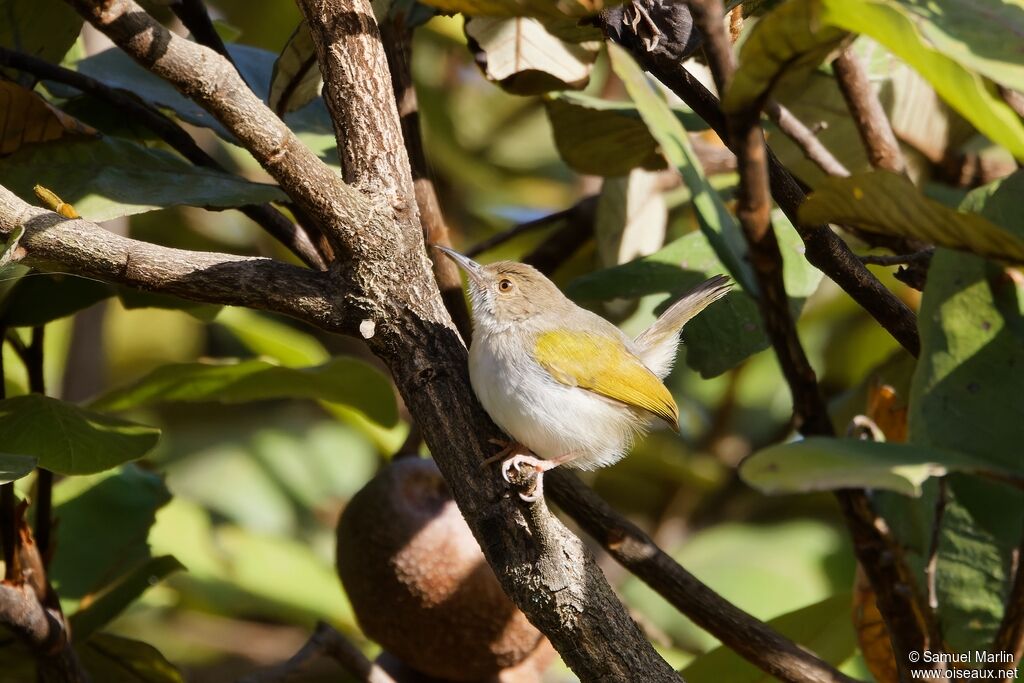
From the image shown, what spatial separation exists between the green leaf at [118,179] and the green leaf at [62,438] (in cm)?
26

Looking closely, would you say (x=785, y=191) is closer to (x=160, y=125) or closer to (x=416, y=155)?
(x=416, y=155)

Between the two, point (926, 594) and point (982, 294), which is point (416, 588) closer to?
point (926, 594)

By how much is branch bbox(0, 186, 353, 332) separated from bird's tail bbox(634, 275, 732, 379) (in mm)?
665

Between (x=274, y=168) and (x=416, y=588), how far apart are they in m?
0.72

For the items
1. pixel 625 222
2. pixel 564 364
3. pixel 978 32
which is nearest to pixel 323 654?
pixel 564 364

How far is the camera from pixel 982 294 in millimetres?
949

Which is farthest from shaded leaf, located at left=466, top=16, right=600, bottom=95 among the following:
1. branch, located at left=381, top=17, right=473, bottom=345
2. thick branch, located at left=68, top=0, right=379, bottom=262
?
thick branch, located at left=68, top=0, right=379, bottom=262

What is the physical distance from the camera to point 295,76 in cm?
150

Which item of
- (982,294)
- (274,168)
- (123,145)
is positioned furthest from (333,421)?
(982,294)

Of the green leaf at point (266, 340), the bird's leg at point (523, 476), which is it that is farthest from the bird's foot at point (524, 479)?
the green leaf at point (266, 340)

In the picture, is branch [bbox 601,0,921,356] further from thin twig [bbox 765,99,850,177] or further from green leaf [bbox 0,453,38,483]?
green leaf [bbox 0,453,38,483]

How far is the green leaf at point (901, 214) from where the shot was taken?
2.65ft

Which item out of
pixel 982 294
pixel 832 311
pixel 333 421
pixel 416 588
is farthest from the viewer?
pixel 333 421

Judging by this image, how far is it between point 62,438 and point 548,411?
678 millimetres
